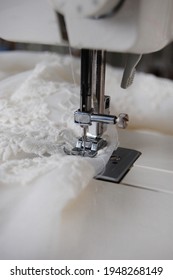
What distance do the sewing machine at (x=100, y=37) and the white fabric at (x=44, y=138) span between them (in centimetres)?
6

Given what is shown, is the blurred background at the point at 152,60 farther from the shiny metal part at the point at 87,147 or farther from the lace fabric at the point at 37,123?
the shiny metal part at the point at 87,147

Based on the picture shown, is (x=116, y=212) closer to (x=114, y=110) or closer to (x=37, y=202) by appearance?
(x=37, y=202)

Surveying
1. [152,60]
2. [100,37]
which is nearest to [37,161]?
[100,37]

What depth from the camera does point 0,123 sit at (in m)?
0.81

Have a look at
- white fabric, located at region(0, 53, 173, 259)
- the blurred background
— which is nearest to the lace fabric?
white fabric, located at region(0, 53, 173, 259)

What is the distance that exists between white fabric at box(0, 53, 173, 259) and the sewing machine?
0.06m

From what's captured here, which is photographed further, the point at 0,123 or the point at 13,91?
the point at 13,91

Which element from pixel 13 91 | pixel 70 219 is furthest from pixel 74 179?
pixel 13 91

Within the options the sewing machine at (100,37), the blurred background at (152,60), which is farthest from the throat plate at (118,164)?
the blurred background at (152,60)
